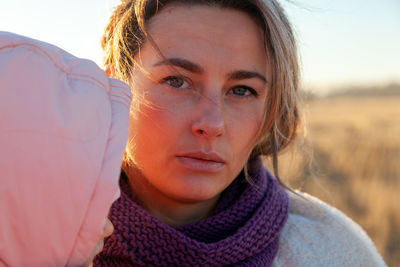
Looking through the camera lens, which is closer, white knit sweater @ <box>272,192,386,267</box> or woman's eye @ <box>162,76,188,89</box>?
woman's eye @ <box>162,76,188,89</box>

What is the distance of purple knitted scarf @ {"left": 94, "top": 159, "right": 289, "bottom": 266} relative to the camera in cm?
189

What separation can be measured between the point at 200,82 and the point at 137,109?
0.98 feet

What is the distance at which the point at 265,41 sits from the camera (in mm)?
2143

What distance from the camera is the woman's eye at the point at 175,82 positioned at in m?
1.97

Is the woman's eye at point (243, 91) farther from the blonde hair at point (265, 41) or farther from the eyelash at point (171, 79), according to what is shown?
the eyelash at point (171, 79)

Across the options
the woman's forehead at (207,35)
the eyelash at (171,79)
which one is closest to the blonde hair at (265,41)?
the woman's forehead at (207,35)

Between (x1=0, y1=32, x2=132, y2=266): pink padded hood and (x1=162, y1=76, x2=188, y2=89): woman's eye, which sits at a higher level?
(x1=0, y1=32, x2=132, y2=266): pink padded hood

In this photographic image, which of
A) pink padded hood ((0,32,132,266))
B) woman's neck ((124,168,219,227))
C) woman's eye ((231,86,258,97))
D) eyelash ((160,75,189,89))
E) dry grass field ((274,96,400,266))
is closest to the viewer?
pink padded hood ((0,32,132,266))

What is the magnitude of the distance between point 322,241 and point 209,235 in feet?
2.21

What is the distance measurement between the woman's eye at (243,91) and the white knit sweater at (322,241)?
0.81 metres

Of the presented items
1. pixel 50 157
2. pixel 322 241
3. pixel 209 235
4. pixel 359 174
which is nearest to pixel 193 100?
pixel 209 235

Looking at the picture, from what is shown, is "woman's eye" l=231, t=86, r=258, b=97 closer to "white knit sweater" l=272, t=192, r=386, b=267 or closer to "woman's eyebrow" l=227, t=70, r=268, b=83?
"woman's eyebrow" l=227, t=70, r=268, b=83

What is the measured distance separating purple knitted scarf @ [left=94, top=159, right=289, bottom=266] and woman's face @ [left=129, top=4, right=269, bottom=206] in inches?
6.5

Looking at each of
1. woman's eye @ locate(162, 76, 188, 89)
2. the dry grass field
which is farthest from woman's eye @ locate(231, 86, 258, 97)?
the dry grass field
